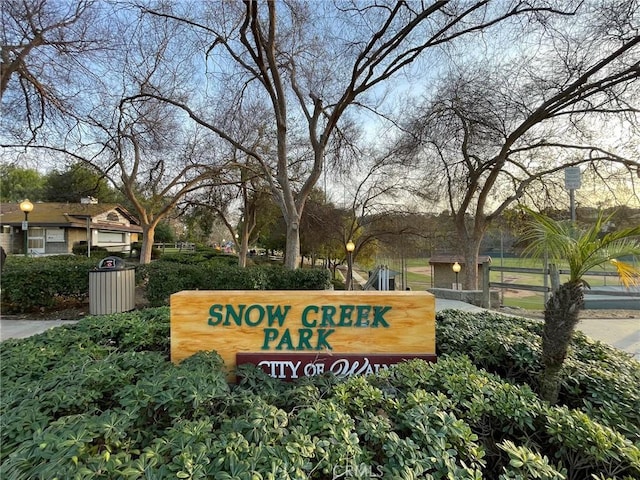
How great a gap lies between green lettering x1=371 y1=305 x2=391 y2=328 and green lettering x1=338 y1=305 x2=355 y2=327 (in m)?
0.20

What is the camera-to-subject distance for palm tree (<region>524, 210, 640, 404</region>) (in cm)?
220

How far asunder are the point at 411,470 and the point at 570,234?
2123 mm

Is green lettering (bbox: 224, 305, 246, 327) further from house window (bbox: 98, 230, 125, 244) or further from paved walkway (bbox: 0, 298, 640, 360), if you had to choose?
house window (bbox: 98, 230, 125, 244)

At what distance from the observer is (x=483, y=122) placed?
31.9 feet

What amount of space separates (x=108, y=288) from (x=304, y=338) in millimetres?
4659

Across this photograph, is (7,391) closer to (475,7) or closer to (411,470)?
(411,470)

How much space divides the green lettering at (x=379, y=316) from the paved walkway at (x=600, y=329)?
4384mm

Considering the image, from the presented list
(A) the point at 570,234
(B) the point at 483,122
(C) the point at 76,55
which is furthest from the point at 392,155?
(A) the point at 570,234

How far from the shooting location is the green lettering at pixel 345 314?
2.88 meters

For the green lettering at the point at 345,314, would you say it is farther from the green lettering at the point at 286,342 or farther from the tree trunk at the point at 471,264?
the tree trunk at the point at 471,264

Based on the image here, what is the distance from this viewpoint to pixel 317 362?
2.81m

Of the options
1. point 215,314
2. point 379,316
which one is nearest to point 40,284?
point 215,314

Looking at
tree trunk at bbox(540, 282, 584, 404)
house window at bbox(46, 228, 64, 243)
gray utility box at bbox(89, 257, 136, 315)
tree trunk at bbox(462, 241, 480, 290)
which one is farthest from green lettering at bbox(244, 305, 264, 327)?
house window at bbox(46, 228, 64, 243)

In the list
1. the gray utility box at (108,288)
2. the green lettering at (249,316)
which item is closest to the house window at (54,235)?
the gray utility box at (108,288)
